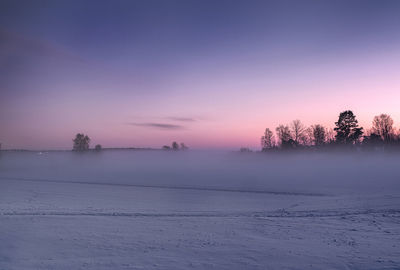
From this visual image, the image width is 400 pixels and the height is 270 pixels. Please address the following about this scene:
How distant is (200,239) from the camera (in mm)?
11875

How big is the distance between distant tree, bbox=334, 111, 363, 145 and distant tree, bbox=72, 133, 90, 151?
11461cm

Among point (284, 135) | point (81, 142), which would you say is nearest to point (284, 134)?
point (284, 135)

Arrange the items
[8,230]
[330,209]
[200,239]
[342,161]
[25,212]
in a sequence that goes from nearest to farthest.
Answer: [200,239] → [8,230] → [25,212] → [330,209] → [342,161]

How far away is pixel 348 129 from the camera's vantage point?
58.0 m

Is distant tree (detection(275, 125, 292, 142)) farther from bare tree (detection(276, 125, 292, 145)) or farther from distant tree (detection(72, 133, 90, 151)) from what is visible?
distant tree (detection(72, 133, 90, 151))

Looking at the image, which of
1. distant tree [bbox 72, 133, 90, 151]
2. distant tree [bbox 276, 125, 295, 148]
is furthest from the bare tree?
distant tree [bbox 72, 133, 90, 151]

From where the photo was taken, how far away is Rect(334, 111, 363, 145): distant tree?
57062mm

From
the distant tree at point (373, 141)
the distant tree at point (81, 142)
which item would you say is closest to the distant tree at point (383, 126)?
the distant tree at point (373, 141)

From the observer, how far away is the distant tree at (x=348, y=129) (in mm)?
57062

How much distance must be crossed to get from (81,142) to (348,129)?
117 m

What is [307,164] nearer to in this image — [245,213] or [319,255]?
[245,213]

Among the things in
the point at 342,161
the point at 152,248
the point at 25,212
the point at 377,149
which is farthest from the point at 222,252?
the point at 377,149

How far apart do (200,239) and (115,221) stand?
5.45m

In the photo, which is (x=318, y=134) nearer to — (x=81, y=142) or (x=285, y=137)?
(x=285, y=137)
